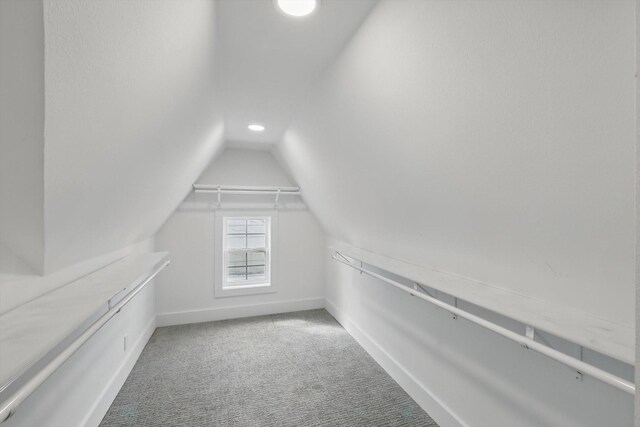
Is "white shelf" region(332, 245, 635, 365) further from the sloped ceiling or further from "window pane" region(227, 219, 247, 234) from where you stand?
"window pane" region(227, 219, 247, 234)

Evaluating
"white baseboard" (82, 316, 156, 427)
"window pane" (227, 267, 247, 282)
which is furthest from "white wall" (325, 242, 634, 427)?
"white baseboard" (82, 316, 156, 427)

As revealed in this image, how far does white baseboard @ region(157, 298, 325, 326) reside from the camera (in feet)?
11.4

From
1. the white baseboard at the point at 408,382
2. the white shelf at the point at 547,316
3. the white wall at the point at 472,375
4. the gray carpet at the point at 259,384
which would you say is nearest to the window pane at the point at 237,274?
the gray carpet at the point at 259,384

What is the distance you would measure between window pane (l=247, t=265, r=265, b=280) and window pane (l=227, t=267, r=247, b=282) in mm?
70

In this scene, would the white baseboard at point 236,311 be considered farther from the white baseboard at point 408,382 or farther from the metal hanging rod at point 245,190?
the metal hanging rod at point 245,190

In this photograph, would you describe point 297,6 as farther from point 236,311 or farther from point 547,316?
point 236,311

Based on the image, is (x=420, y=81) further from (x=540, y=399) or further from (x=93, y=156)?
(x=540, y=399)

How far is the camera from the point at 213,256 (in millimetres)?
3615

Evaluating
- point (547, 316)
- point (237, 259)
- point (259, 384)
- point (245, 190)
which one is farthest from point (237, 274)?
point (547, 316)

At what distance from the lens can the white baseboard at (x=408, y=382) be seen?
1.77 meters

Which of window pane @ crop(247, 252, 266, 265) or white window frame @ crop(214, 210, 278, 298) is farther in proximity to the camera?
window pane @ crop(247, 252, 266, 265)

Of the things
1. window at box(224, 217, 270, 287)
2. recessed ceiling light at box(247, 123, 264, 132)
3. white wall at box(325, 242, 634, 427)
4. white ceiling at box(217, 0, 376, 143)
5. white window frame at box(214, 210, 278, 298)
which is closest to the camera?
white wall at box(325, 242, 634, 427)

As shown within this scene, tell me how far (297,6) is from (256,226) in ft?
10.3

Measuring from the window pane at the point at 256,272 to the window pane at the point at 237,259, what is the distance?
129 millimetres
